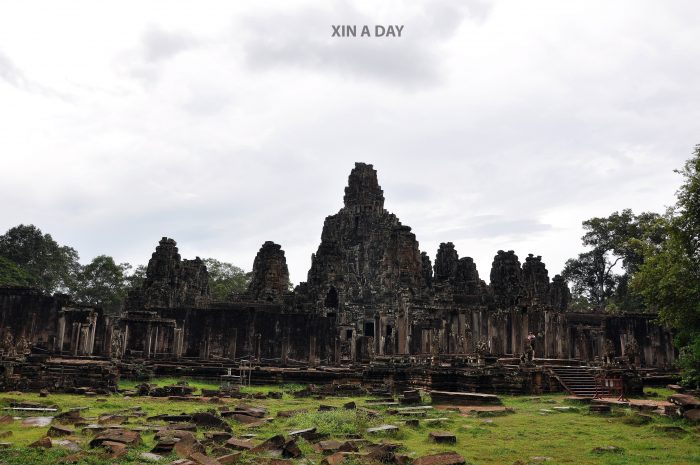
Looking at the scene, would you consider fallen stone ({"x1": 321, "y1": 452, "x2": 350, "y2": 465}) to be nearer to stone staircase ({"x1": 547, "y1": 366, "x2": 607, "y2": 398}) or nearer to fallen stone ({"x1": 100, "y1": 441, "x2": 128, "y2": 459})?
fallen stone ({"x1": 100, "y1": 441, "x2": 128, "y2": 459})

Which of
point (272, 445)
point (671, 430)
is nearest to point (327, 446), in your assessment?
point (272, 445)

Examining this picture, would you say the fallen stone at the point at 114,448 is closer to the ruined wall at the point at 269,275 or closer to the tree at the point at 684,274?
the tree at the point at 684,274

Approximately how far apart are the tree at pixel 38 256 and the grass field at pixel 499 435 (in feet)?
171

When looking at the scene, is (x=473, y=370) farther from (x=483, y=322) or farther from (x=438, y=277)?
(x=438, y=277)

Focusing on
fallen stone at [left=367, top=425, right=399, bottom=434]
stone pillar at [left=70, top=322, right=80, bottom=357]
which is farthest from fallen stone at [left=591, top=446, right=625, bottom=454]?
stone pillar at [left=70, top=322, right=80, bottom=357]

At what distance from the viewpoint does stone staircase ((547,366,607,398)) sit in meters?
20.8

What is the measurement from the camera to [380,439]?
1073cm

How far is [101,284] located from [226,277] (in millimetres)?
15258

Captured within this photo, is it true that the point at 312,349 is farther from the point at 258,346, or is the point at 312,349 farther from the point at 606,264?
the point at 606,264

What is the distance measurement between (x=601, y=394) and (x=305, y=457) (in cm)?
1358

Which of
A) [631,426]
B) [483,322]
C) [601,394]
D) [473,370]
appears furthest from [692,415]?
[483,322]

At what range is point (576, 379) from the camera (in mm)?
21922

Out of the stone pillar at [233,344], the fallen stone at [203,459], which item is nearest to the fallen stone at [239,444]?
the fallen stone at [203,459]

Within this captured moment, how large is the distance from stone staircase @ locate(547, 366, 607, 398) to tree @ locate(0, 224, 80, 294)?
176 feet
